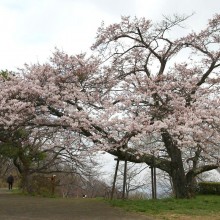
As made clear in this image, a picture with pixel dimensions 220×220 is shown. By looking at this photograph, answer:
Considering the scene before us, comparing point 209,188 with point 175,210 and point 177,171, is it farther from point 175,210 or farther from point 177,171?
point 175,210

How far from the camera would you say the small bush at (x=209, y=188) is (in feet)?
61.1

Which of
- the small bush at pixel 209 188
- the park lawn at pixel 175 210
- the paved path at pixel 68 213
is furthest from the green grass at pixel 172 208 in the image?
the small bush at pixel 209 188

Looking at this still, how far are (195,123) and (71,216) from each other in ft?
14.5

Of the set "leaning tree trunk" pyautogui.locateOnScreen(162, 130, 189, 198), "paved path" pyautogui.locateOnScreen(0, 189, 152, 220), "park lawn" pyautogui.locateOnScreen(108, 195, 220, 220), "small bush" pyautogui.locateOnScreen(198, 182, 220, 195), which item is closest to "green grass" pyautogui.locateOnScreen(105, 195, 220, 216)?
"park lawn" pyautogui.locateOnScreen(108, 195, 220, 220)

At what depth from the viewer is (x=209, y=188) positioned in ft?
61.9

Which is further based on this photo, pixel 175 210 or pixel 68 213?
pixel 175 210

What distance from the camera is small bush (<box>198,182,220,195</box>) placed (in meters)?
18.6

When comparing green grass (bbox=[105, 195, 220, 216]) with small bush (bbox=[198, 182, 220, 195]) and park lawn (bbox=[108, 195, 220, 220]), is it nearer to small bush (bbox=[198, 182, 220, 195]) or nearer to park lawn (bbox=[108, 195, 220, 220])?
park lawn (bbox=[108, 195, 220, 220])

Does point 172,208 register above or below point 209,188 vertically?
below

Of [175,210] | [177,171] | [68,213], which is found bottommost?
[68,213]

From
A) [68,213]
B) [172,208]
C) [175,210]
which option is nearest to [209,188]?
[172,208]

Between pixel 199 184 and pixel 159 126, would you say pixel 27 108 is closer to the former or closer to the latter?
pixel 159 126

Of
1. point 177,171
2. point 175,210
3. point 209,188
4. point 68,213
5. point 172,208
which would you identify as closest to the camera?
point 68,213

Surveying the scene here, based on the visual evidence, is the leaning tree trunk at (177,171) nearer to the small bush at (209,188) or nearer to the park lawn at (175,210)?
the park lawn at (175,210)
